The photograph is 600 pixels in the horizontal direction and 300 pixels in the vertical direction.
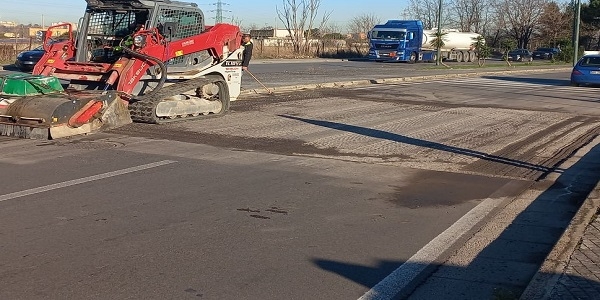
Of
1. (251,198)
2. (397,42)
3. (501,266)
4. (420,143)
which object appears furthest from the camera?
(397,42)

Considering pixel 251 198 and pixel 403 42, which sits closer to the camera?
pixel 251 198

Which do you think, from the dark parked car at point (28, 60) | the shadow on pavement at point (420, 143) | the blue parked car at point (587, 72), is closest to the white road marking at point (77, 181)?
the shadow on pavement at point (420, 143)

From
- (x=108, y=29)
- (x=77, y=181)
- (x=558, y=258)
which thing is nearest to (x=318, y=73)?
(x=108, y=29)

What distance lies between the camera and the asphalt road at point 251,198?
5.93 m

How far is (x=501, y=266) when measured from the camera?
6480 millimetres

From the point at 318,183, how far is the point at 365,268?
352 cm

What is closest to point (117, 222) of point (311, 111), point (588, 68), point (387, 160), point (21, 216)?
point (21, 216)

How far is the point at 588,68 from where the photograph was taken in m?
31.5

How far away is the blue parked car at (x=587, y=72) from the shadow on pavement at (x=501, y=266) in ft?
77.0

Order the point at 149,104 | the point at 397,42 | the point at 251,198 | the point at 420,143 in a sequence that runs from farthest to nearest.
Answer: the point at 397,42
the point at 149,104
the point at 420,143
the point at 251,198

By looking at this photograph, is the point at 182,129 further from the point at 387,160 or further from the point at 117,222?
the point at 117,222

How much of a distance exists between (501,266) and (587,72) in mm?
27356

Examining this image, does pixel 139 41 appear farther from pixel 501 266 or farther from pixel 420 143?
pixel 501 266

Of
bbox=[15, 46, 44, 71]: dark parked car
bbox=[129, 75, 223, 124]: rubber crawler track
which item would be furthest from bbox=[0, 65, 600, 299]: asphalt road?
bbox=[15, 46, 44, 71]: dark parked car
